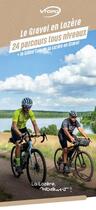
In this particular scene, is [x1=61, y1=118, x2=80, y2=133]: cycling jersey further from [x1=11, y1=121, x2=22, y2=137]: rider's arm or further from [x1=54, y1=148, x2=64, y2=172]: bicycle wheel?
[x1=11, y1=121, x2=22, y2=137]: rider's arm

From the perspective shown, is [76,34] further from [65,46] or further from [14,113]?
[14,113]

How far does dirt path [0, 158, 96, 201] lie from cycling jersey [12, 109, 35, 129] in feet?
0.96

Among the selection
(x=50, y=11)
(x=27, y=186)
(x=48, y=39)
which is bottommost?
(x=27, y=186)

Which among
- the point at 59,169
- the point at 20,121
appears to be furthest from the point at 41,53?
the point at 59,169

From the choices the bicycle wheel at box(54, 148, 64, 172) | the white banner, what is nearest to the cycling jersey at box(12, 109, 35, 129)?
the bicycle wheel at box(54, 148, 64, 172)

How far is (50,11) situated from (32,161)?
1129 millimetres

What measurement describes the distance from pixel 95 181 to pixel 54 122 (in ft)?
1.90

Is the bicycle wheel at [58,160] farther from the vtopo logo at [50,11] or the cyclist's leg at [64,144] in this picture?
the vtopo logo at [50,11]

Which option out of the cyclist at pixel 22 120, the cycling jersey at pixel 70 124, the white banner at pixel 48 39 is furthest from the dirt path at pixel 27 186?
the white banner at pixel 48 39

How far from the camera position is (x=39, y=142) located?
233 inches

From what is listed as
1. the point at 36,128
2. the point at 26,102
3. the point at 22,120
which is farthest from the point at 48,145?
the point at 26,102

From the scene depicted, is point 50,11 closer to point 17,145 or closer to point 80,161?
point 17,145

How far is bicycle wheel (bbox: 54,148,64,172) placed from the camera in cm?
597

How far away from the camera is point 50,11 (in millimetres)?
5660
